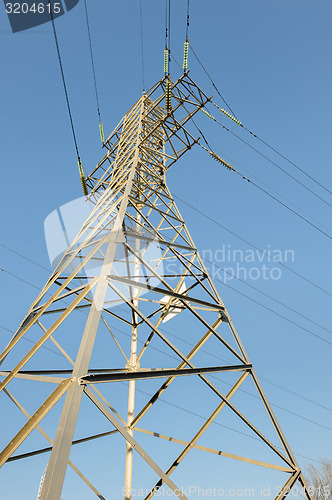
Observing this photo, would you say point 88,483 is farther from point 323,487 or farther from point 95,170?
point 323,487

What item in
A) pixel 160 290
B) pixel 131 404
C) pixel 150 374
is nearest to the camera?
pixel 150 374

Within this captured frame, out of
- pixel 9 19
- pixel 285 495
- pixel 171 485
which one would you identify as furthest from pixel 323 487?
pixel 9 19

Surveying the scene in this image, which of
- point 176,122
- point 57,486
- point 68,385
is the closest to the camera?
point 57,486

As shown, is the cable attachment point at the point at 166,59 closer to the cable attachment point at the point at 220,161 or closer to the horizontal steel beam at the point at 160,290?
the cable attachment point at the point at 220,161

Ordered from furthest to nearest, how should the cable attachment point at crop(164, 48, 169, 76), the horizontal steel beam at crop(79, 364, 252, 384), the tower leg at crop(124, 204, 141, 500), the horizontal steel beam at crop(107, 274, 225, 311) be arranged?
the cable attachment point at crop(164, 48, 169, 76)
the tower leg at crop(124, 204, 141, 500)
the horizontal steel beam at crop(107, 274, 225, 311)
the horizontal steel beam at crop(79, 364, 252, 384)

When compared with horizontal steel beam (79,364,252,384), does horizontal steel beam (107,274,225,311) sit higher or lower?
higher

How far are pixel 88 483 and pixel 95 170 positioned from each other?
7.87 m

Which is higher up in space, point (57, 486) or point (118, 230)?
point (118, 230)

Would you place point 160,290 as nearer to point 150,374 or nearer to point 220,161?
point 150,374

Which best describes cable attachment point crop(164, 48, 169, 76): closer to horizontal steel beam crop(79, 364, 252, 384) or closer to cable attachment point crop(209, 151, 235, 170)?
cable attachment point crop(209, 151, 235, 170)

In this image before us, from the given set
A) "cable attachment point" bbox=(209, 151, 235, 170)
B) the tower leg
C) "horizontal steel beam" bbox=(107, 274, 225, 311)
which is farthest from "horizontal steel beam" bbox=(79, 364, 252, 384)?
"cable attachment point" bbox=(209, 151, 235, 170)

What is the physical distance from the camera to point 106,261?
12.2 ft

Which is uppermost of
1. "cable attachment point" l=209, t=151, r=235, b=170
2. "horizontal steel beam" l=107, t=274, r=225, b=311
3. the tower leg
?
"cable attachment point" l=209, t=151, r=235, b=170

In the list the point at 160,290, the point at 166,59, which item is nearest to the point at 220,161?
the point at 166,59
